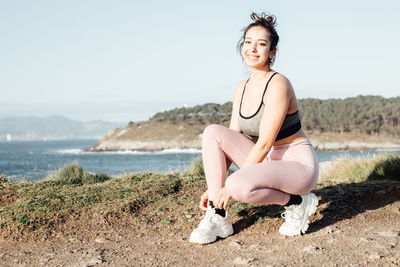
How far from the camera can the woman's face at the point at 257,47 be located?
3.67m

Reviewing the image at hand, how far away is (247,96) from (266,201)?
0.96m

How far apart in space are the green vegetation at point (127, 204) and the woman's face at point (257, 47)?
1.62 m

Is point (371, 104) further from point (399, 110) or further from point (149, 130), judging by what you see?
point (149, 130)

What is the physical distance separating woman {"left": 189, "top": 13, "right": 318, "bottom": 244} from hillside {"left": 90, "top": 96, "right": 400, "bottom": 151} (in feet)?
219

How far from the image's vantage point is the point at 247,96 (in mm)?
3840

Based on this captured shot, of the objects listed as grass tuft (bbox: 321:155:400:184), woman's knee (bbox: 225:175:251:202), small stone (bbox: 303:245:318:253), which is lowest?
grass tuft (bbox: 321:155:400:184)

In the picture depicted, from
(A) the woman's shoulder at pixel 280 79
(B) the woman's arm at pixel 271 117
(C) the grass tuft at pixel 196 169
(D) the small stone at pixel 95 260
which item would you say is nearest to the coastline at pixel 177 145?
(C) the grass tuft at pixel 196 169

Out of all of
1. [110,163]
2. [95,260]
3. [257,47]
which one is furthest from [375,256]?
Result: [110,163]

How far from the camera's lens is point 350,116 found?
77.0 metres

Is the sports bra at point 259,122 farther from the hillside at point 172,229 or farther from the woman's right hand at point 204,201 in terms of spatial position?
the hillside at point 172,229

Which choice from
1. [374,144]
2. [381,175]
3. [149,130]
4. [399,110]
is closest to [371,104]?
[399,110]

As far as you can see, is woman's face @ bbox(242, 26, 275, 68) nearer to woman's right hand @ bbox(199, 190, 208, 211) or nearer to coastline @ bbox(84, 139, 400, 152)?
woman's right hand @ bbox(199, 190, 208, 211)

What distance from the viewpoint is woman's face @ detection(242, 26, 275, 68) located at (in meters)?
3.67

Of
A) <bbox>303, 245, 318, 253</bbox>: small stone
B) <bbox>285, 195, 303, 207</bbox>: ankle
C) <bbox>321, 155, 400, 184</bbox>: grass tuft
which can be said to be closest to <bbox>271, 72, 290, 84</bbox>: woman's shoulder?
<bbox>285, 195, 303, 207</bbox>: ankle
